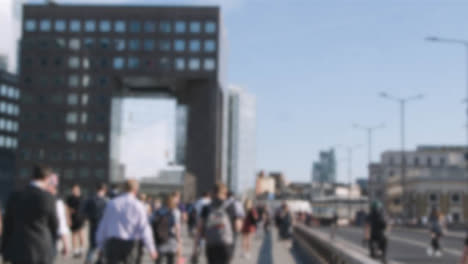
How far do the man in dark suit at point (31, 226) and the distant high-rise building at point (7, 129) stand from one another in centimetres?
12798

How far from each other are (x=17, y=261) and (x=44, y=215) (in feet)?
1.60

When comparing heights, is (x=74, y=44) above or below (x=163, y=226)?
above

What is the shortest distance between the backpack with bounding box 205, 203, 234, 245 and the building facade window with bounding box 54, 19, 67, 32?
10588 cm

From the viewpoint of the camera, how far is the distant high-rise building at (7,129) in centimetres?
13388

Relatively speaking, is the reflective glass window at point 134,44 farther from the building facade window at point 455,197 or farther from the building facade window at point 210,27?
the building facade window at point 455,197

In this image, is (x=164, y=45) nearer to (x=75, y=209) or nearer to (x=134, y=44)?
(x=134, y=44)

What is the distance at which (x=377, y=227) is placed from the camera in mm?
20969

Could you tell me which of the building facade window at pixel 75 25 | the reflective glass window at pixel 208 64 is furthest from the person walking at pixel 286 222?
the building facade window at pixel 75 25

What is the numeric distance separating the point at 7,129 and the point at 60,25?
2864 centimetres

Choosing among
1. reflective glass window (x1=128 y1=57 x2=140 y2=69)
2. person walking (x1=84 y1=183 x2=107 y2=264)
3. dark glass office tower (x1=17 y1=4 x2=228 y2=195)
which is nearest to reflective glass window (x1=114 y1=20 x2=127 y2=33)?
dark glass office tower (x1=17 y1=4 x2=228 y2=195)

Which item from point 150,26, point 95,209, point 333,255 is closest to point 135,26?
point 150,26

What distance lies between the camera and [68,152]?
383 feet

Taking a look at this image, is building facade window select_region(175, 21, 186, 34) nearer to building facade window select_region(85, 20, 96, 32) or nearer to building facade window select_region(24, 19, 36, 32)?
building facade window select_region(85, 20, 96, 32)

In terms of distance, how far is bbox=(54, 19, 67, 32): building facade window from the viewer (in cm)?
11412
